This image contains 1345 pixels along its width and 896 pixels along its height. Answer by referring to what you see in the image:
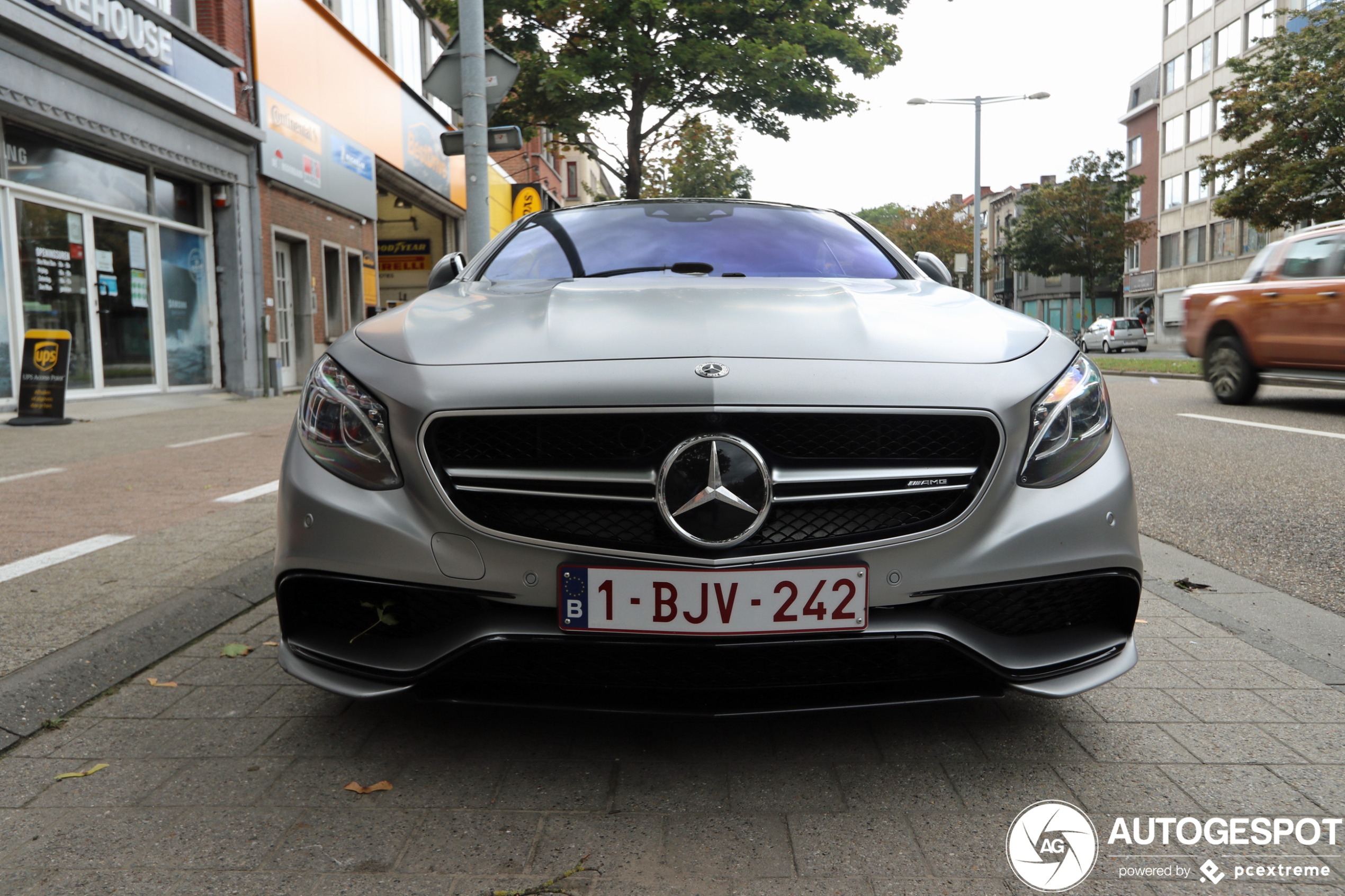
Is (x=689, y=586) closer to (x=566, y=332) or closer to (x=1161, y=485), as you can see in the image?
(x=566, y=332)

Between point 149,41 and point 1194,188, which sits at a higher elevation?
point 1194,188

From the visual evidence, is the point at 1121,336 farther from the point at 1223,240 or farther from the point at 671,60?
the point at 671,60

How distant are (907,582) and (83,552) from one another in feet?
11.4

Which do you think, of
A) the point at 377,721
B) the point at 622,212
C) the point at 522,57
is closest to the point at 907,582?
the point at 377,721

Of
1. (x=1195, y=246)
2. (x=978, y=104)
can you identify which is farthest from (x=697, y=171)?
(x=1195, y=246)

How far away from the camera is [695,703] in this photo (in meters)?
2.01

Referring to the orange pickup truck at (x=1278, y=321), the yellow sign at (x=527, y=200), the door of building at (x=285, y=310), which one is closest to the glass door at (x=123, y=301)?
the door of building at (x=285, y=310)

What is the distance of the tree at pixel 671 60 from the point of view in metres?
17.6

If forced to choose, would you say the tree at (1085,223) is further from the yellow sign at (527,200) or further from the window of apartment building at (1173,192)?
the yellow sign at (527,200)

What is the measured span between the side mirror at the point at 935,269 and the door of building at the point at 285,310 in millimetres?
14240

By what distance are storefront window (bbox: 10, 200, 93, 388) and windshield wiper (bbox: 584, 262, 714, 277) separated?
9593 millimetres

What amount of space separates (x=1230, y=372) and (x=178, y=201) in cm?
1291

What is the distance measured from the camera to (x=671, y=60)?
1770 cm

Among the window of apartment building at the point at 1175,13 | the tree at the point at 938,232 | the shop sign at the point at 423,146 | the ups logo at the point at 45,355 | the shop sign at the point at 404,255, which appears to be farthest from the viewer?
the tree at the point at 938,232
